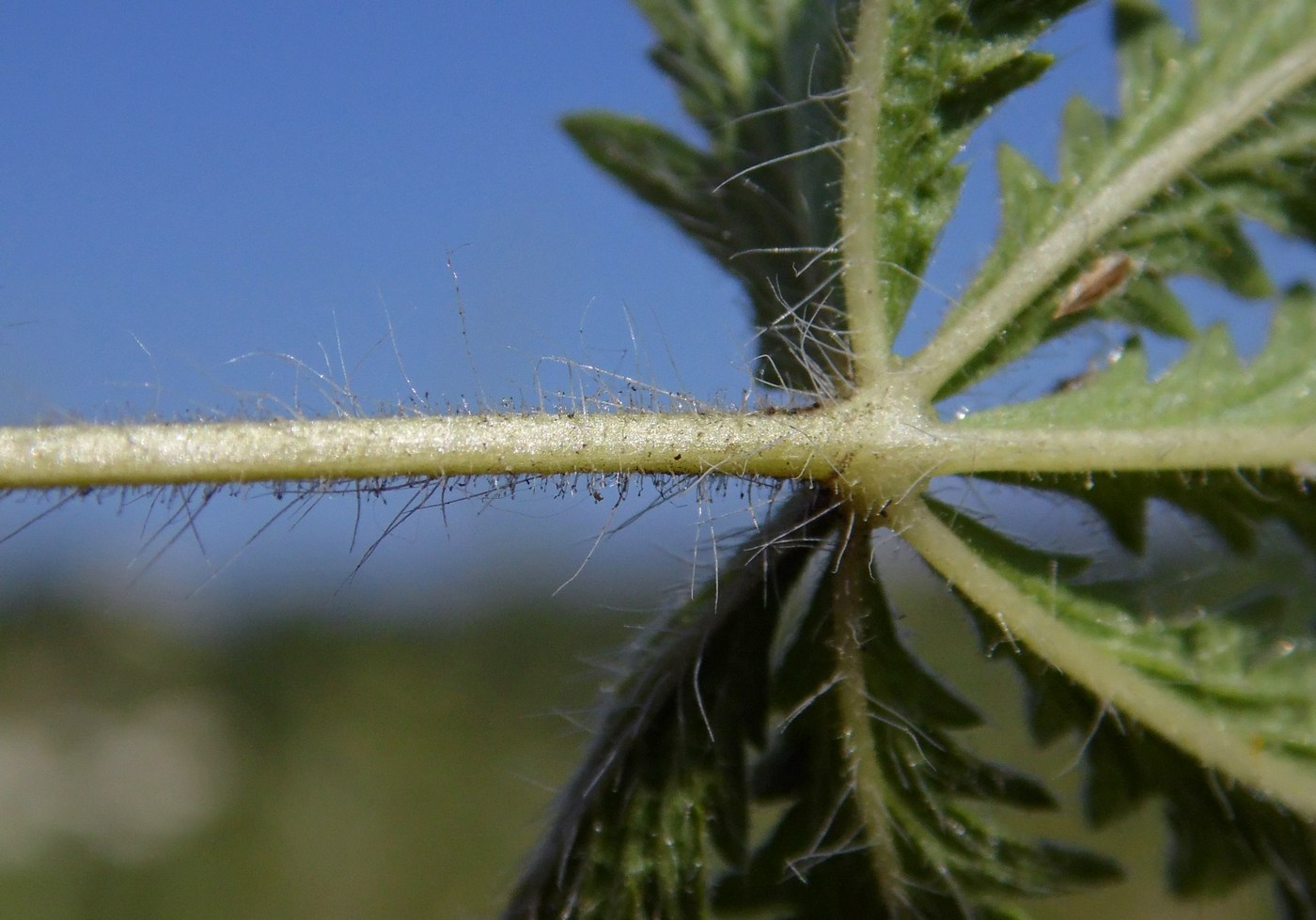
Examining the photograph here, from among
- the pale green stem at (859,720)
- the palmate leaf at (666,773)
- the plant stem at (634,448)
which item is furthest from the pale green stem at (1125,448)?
the palmate leaf at (666,773)

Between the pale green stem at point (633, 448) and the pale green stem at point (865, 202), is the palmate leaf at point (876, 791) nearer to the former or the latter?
the pale green stem at point (633, 448)

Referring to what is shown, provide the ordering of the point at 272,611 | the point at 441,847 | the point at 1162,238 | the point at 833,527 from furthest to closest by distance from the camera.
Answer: the point at 272,611, the point at 441,847, the point at 1162,238, the point at 833,527


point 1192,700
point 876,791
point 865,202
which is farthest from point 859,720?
point 865,202

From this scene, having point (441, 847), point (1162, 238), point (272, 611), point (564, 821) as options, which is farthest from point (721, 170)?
point (272, 611)

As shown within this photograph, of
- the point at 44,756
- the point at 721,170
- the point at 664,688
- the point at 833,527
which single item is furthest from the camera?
the point at 44,756

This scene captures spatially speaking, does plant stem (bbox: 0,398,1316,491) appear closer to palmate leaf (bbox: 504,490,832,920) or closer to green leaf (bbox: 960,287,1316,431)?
green leaf (bbox: 960,287,1316,431)

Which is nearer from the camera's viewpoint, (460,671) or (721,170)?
(721,170)

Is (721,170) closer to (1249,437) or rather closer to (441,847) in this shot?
(1249,437)

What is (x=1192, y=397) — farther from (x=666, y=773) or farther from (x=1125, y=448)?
(x=666, y=773)
